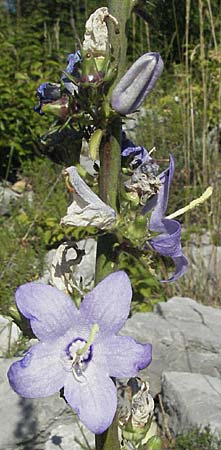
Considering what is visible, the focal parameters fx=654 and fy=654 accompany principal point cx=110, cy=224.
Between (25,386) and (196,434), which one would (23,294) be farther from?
(196,434)

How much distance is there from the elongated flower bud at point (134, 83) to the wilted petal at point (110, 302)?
250mm

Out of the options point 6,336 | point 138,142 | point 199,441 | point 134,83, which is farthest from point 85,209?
point 138,142

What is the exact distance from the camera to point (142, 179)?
41.4 inches

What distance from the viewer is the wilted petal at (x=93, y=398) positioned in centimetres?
91

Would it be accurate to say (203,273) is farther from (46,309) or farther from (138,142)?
(46,309)

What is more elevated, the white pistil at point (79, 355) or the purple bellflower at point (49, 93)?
the purple bellflower at point (49, 93)

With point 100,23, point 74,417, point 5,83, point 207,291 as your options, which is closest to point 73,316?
point 100,23

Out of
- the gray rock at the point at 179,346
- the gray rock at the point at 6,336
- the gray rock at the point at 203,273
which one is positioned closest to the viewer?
the gray rock at the point at 6,336

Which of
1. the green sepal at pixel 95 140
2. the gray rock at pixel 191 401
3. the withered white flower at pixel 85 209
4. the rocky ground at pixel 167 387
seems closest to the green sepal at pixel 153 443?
the withered white flower at pixel 85 209

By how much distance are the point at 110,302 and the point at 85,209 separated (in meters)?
0.15

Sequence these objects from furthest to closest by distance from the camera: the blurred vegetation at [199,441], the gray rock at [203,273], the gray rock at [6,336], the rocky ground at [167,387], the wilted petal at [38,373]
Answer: the gray rock at [203,273]
the gray rock at [6,336]
the rocky ground at [167,387]
the blurred vegetation at [199,441]
the wilted petal at [38,373]

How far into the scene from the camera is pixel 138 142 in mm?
4418

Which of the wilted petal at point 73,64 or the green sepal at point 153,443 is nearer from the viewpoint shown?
the wilted petal at point 73,64

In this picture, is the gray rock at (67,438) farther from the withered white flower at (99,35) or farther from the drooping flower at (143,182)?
the withered white flower at (99,35)
